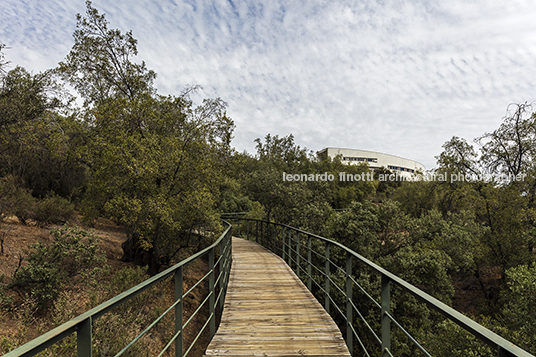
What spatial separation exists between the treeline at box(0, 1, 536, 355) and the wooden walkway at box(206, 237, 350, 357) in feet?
13.7

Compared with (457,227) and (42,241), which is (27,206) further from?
(457,227)

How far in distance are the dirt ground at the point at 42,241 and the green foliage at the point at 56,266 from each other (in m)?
0.38

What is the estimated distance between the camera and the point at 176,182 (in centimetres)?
917

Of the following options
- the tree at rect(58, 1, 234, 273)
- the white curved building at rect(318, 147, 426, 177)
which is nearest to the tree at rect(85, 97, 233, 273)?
the tree at rect(58, 1, 234, 273)

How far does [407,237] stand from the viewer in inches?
590

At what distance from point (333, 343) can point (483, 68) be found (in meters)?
Result: 15.0

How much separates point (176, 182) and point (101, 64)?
19.4 feet

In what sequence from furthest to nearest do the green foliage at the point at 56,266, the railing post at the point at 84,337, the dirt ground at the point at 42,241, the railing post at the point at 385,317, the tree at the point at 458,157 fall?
the tree at the point at 458,157 < the dirt ground at the point at 42,241 < the green foliage at the point at 56,266 < the railing post at the point at 385,317 < the railing post at the point at 84,337

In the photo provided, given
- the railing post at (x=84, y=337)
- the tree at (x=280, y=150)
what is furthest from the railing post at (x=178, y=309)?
the tree at (x=280, y=150)

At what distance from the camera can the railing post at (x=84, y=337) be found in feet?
3.76

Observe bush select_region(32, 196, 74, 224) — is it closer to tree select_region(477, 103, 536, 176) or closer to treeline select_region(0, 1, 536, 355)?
treeline select_region(0, 1, 536, 355)

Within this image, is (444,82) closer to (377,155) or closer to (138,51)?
(138,51)

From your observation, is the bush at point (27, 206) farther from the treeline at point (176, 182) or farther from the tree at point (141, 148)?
Result: the tree at point (141, 148)

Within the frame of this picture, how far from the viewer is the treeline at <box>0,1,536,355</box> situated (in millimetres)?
8430
